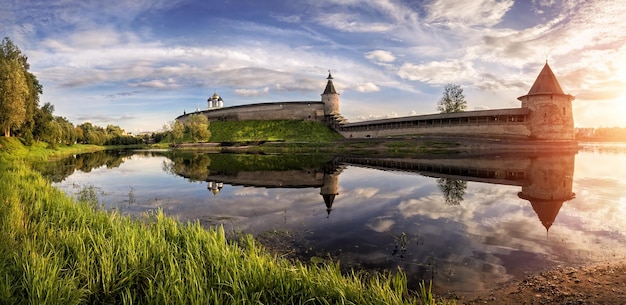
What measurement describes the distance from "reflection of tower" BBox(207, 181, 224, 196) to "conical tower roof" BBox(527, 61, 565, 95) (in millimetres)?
48654

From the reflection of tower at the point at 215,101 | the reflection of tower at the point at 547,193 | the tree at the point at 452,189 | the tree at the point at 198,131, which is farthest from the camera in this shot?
the reflection of tower at the point at 215,101

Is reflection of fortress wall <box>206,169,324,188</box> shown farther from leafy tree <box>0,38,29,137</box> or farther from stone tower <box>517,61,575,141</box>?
stone tower <box>517,61,575,141</box>

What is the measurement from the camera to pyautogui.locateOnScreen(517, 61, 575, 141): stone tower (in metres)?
46.4

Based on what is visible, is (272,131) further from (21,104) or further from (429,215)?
(429,215)

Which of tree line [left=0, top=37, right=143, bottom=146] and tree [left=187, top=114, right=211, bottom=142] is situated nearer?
tree line [left=0, top=37, right=143, bottom=146]

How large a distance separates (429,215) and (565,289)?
17.4 ft

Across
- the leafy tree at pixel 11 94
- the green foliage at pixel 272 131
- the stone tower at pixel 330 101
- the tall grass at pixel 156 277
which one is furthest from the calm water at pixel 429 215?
the stone tower at pixel 330 101

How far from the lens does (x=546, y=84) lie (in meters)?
48.7

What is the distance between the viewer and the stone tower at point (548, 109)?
46.4 metres

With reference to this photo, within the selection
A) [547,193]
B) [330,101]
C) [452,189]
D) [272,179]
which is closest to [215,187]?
[272,179]

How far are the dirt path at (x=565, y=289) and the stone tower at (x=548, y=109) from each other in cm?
4827

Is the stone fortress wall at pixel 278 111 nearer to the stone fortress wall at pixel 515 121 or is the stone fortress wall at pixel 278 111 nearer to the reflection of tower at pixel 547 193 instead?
the stone fortress wall at pixel 515 121

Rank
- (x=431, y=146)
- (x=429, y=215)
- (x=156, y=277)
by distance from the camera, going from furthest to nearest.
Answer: (x=431, y=146) → (x=429, y=215) → (x=156, y=277)

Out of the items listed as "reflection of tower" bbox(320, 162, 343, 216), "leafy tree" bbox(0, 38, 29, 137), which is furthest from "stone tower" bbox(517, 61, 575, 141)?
"leafy tree" bbox(0, 38, 29, 137)
